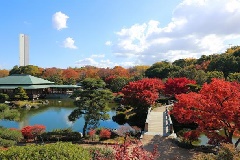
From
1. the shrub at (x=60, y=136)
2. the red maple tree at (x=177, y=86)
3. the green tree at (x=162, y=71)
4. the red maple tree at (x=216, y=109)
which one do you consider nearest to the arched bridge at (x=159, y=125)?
the red maple tree at (x=216, y=109)

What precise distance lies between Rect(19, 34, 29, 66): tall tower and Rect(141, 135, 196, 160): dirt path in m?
79.2

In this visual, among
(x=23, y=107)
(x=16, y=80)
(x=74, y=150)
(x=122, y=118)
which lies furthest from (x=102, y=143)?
(x=16, y=80)

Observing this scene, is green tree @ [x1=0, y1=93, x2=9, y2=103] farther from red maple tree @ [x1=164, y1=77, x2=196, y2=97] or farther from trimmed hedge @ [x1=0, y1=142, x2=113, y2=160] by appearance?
trimmed hedge @ [x1=0, y1=142, x2=113, y2=160]

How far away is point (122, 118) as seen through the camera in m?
26.6

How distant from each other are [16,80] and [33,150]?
44236 mm

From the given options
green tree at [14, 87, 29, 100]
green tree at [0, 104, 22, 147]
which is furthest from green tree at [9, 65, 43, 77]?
green tree at [0, 104, 22, 147]

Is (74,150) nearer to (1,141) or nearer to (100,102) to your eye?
(1,141)

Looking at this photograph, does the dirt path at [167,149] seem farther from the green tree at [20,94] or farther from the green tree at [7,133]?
the green tree at [20,94]

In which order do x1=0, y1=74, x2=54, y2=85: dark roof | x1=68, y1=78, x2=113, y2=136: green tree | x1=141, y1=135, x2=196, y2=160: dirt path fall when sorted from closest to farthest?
x1=141, y1=135, x2=196, y2=160: dirt path < x1=68, y1=78, x2=113, y2=136: green tree < x1=0, y1=74, x2=54, y2=85: dark roof

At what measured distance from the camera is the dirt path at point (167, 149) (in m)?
12.9

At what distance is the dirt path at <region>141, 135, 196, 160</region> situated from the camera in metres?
12.9

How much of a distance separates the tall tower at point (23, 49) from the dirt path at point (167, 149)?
79244 mm

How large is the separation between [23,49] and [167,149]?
85.6 metres

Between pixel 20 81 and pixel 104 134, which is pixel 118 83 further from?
pixel 104 134
